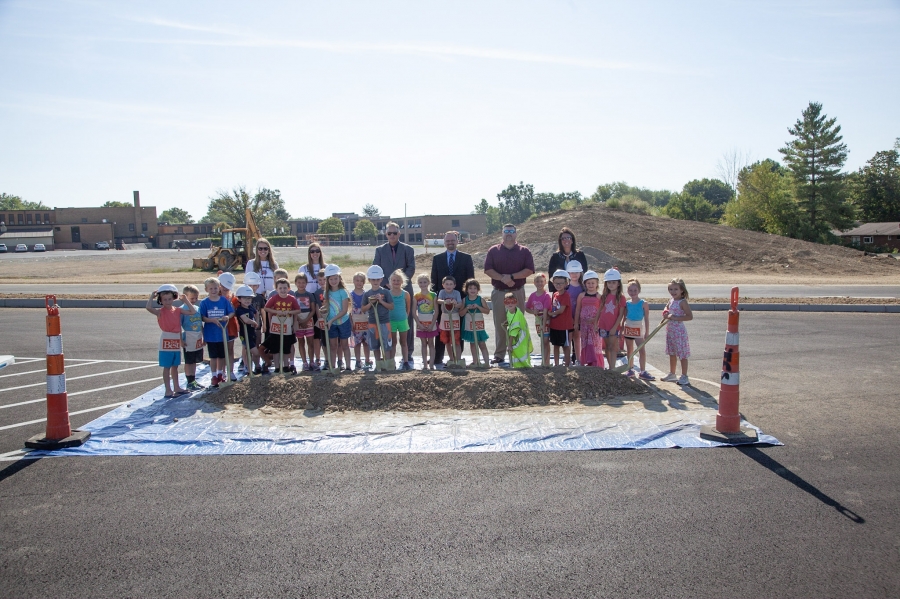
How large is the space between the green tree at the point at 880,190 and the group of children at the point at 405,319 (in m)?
77.7

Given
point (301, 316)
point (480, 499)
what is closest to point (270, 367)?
point (301, 316)

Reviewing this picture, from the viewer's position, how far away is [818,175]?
5241 cm

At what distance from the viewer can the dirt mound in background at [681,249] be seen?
102 ft

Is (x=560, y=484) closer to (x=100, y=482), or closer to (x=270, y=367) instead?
(x=100, y=482)

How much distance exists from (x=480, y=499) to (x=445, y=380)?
264 centimetres

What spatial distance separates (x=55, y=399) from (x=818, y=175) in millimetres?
59500

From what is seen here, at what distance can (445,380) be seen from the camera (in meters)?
6.91

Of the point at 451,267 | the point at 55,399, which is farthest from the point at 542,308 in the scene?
the point at 55,399

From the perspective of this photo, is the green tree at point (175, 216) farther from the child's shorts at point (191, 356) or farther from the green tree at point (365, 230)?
the child's shorts at point (191, 356)

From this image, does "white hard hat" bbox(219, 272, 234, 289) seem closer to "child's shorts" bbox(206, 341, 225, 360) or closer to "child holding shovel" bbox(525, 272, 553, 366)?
"child's shorts" bbox(206, 341, 225, 360)

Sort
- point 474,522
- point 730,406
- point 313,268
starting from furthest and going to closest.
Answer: point 313,268 → point 730,406 → point 474,522

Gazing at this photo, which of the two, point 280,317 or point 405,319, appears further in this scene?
point 405,319

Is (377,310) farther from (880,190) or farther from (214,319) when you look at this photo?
(880,190)

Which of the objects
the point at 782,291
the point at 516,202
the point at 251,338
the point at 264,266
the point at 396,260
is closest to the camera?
the point at 251,338
